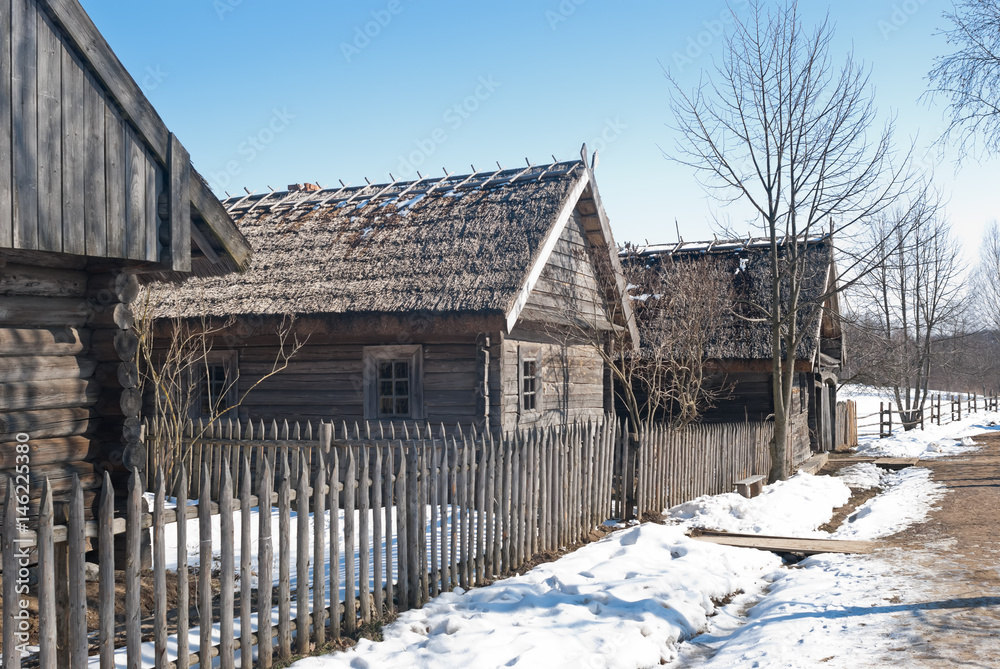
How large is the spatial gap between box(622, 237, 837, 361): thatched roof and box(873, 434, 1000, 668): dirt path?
21.3 feet

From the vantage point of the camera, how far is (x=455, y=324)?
11.7 meters

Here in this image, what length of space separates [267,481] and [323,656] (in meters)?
1.23

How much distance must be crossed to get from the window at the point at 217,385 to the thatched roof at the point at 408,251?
1.21m

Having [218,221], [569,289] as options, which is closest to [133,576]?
[218,221]

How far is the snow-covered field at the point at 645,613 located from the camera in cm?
524

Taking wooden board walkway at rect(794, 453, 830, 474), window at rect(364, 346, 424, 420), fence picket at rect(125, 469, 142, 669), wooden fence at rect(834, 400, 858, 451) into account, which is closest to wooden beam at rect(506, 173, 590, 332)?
window at rect(364, 346, 424, 420)

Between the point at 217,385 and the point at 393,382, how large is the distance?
3898 mm

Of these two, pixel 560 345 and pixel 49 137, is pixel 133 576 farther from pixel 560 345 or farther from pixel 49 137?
pixel 560 345

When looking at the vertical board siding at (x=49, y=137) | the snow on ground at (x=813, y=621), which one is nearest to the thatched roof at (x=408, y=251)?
the snow on ground at (x=813, y=621)

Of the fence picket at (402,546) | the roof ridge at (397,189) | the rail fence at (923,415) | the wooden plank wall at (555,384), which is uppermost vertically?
the roof ridge at (397,189)

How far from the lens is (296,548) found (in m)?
6.38

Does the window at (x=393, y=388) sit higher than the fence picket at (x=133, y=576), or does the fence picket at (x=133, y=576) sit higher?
the window at (x=393, y=388)

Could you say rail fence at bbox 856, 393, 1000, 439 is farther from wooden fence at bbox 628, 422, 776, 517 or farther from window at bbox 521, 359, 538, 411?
window at bbox 521, 359, 538, 411

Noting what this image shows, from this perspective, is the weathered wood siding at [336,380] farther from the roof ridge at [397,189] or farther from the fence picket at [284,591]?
the fence picket at [284,591]
